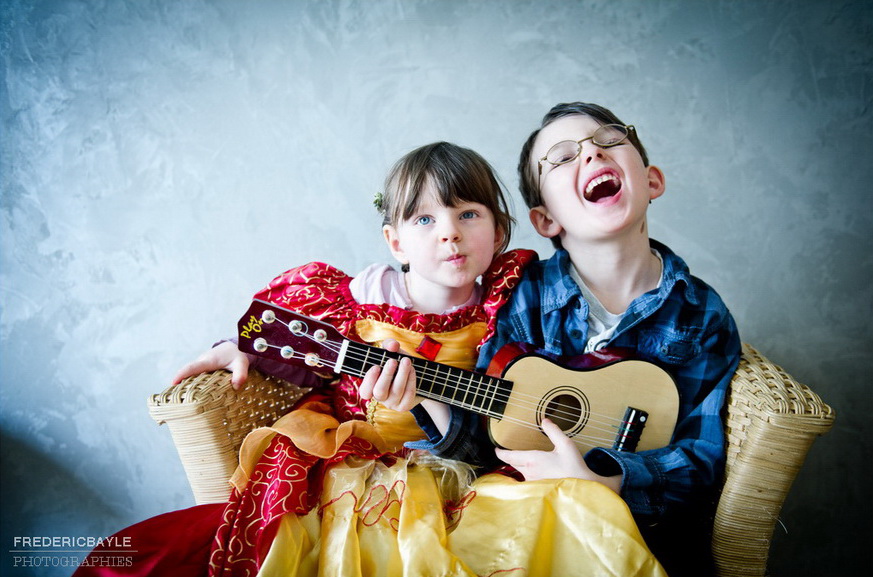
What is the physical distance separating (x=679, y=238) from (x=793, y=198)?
356mm

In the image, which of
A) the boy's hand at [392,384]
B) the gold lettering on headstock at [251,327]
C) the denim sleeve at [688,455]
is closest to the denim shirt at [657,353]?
the denim sleeve at [688,455]

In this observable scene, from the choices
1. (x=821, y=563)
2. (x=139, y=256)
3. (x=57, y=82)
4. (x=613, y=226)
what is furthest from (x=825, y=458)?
(x=57, y=82)

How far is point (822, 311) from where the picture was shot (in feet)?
5.83

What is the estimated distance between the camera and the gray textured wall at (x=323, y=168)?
1.73 metres

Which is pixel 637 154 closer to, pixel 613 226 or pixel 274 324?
pixel 613 226

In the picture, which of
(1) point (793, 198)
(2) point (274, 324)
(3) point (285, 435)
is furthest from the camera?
(1) point (793, 198)

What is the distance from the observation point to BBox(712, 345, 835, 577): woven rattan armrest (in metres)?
1.04

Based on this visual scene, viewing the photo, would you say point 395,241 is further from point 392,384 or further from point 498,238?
point 392,384

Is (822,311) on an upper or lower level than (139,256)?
upper

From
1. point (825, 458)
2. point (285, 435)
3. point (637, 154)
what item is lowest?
point (285, 435)

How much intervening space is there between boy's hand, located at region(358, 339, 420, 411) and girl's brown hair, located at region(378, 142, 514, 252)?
38cm

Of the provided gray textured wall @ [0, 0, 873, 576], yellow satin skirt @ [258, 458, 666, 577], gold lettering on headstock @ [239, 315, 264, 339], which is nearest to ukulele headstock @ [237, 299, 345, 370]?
gold lettering on headstock @ [239, 315, 264, 339]

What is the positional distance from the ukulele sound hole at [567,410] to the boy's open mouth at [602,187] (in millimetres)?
463

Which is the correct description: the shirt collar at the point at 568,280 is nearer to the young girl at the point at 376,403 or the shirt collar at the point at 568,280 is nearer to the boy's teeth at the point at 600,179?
the young girl at the point at 376,403
